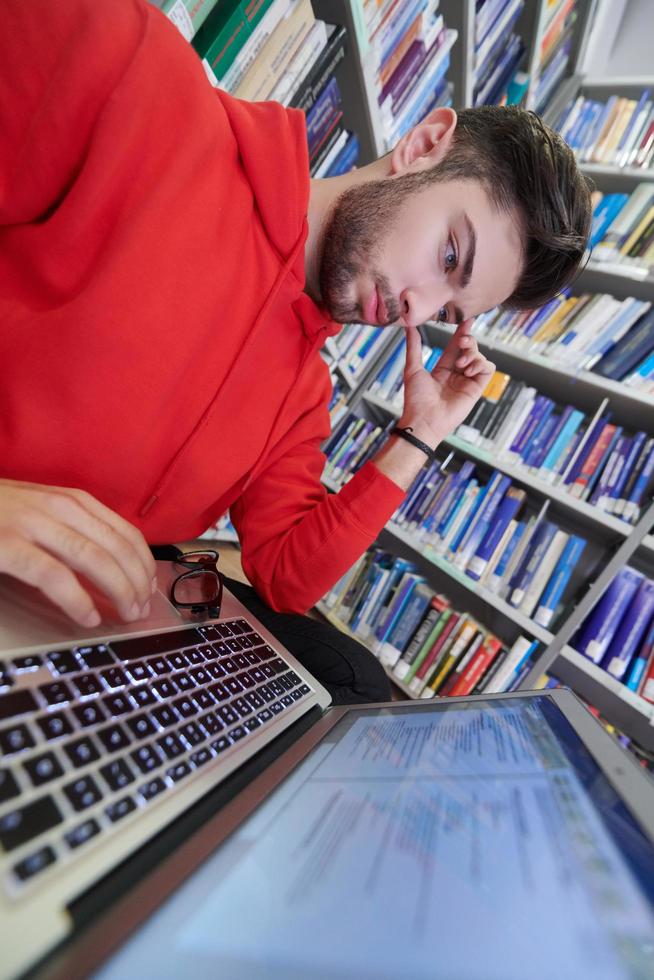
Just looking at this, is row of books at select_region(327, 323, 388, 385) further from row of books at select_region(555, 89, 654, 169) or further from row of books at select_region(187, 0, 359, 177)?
row of books at select_region(555, 89, 654, 169)

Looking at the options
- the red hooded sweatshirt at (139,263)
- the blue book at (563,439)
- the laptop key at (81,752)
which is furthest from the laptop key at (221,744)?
the blue book at (563,439)

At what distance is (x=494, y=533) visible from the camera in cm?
149

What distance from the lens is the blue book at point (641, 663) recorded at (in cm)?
125

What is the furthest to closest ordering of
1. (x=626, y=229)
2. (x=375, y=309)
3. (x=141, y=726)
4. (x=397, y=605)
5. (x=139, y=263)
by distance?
(x=397, y=605) → (x=626, y=229) → (x=375, y=309) → (x=139, y=263) → (x=141, y=726)

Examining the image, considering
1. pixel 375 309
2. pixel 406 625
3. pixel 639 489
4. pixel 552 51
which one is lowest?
pixel 406 625

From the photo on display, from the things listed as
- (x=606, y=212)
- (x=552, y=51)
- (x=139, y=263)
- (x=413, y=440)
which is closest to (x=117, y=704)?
(x=139, y=263)

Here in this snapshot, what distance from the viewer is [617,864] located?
0.25 meters

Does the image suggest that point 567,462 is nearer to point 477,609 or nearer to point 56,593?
point 477,609

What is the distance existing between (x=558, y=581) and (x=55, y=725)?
4.66 ft

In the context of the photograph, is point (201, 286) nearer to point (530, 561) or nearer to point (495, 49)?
point (530, 561)

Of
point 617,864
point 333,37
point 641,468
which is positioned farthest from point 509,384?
point 617,864

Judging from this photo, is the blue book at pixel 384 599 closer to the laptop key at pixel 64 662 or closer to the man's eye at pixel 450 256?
the man's eye at pixel 450 256

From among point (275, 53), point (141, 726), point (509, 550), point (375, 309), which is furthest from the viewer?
point (509, 550)

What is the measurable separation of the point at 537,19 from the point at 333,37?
0.81m
